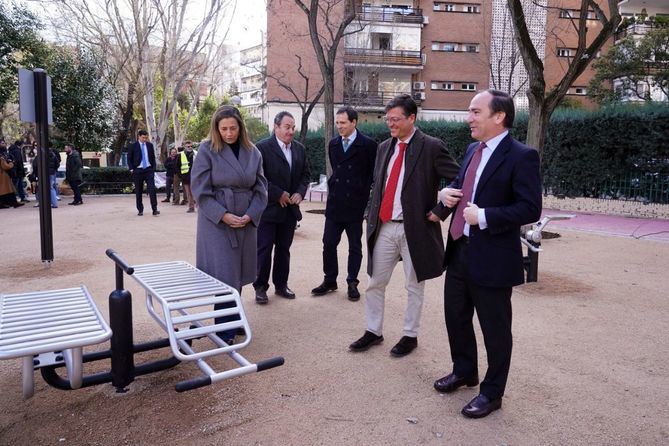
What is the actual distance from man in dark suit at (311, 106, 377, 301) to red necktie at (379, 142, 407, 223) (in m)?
1.56

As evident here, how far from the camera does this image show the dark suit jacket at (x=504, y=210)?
3064 millimetres

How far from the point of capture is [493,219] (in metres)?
3.07

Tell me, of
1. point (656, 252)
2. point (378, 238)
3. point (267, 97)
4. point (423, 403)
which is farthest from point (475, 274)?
point (267, 97)

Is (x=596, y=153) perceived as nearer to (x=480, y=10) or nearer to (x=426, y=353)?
(x=426, y=353)

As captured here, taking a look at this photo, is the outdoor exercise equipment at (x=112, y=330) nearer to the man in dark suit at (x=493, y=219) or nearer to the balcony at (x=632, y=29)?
the man in dark suit at (x=493, y=219)

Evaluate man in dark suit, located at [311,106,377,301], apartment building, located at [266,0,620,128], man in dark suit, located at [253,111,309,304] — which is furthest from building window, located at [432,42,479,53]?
man in dark suit, located at [253,111,309,304]

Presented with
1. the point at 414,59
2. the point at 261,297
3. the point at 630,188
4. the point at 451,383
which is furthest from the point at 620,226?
the point at 414,59

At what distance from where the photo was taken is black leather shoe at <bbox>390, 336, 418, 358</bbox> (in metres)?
4.22

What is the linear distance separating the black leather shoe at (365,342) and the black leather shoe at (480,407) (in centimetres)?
116

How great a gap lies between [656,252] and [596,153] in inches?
269

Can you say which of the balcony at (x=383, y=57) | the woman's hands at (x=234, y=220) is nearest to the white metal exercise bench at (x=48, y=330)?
the woman's hands at (x=234, y=220)

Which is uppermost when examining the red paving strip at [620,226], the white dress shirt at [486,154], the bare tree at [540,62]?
the bare tree at [540,62]

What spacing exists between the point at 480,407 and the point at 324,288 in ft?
9.98

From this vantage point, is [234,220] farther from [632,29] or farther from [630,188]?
[632,29]
